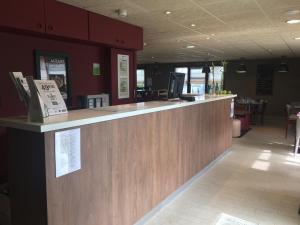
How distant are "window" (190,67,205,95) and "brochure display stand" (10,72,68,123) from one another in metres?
11.6

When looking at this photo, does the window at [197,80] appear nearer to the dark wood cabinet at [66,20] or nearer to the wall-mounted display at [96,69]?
the wall-mounted display at [96,69]

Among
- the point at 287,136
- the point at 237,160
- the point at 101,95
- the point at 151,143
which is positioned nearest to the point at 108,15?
the point at 101,95

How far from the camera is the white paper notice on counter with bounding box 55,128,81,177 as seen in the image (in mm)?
1655

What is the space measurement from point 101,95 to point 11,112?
1.47 meters

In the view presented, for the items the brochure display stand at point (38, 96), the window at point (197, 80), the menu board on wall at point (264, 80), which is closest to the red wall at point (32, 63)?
the brochure display stand at point (38, 96)

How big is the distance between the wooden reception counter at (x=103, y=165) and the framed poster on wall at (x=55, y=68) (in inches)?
63.4

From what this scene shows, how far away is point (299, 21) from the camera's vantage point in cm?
416

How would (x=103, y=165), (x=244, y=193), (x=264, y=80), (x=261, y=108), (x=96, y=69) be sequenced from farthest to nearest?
(x=264, y=80) < (x=261, y=108) < (x=96, y=69) < (x=244, y=193) < (x=103, y=165)

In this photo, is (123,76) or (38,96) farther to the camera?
(123,76)

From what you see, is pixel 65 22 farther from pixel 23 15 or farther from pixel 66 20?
pixel 23 15

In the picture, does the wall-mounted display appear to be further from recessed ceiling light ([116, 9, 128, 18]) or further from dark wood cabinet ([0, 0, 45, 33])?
dark wood cabinet ([0, 0, 45, 33])

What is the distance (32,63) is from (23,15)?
2.22ft

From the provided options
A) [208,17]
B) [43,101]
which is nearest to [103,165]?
[43,101]

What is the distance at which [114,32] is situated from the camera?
13.9 feet
